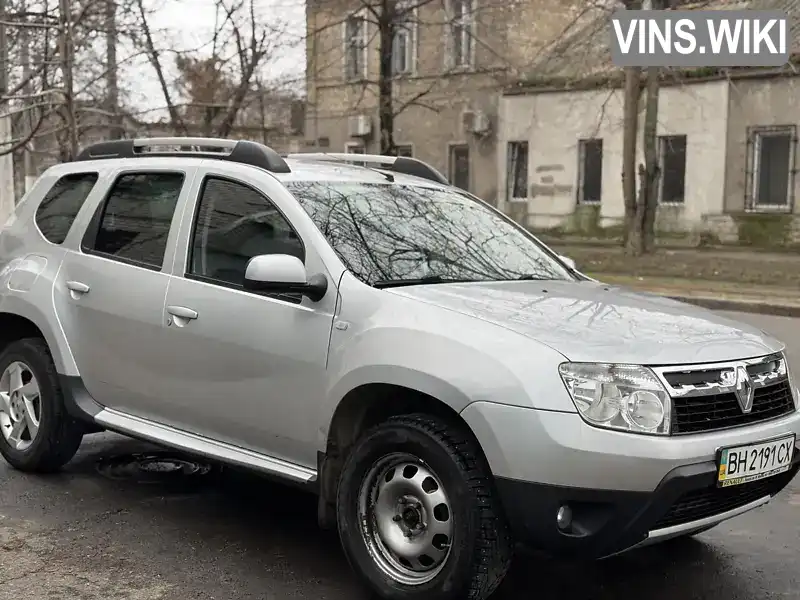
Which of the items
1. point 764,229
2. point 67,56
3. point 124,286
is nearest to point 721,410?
point 124,286

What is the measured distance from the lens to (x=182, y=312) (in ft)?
15.8

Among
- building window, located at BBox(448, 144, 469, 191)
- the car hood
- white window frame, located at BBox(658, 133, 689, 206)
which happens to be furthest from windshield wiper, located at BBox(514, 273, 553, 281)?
building window, located at BBox(448, 144, 469, 191)

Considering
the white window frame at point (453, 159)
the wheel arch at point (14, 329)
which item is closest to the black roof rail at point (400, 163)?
the wheel arch at point (14, 329)

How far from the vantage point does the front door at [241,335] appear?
432 centimetres

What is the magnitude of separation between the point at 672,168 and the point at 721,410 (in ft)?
72.6

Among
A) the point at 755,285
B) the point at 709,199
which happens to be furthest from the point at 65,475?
the point at 709,199

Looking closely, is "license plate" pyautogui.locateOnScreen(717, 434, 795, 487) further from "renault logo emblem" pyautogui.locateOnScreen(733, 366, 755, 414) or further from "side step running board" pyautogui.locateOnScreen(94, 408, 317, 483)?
"side step running board" pyautogui.locateOnScreen(94, 408, 317, 483)

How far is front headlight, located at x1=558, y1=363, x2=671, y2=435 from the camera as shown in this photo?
11.7 feet

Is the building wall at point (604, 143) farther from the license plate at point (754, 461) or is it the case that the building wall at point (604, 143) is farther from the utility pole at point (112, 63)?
the license plate at point (754, 461)

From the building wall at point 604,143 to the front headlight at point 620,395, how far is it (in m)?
20.3

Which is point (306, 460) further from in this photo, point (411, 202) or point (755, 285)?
point (755, 285)

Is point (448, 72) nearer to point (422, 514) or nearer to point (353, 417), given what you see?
point (353, 417)

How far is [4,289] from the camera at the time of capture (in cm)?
591

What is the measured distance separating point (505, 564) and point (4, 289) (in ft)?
11.7
